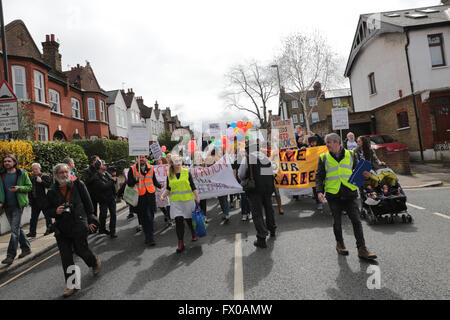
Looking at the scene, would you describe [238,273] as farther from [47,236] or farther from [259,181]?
[47,236]

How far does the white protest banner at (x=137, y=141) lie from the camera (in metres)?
7.62

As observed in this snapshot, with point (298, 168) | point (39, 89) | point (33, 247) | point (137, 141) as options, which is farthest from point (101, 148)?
point (298, 168)

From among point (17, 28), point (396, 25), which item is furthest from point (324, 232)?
point (17, 28)

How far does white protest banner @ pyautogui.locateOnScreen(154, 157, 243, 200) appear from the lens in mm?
8086

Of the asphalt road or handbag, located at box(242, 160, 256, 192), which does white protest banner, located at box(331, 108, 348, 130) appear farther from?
handbag, located at box(242, 160, 256, 192)

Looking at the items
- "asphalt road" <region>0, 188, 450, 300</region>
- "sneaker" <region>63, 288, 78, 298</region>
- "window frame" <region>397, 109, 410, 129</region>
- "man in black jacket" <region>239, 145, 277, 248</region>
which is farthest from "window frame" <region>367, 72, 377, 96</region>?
"sneaker" <region>63, 288, 78, 298</region>

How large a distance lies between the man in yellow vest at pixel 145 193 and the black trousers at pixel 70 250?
1.68m

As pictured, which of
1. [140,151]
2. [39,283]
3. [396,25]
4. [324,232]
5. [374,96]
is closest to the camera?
[39,283]

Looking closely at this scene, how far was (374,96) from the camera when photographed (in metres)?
23.0

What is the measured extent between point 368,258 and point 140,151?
5.71 metres

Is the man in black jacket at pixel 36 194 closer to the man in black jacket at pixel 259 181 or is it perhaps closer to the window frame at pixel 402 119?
the man in black jacket at pixel 259 181

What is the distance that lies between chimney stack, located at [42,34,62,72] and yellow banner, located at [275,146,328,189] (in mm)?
23799

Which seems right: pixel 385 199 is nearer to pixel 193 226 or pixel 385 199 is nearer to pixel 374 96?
pixel 193 226

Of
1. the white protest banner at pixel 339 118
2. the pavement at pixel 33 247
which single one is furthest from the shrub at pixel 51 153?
the white protest banner at pixel 339 118
